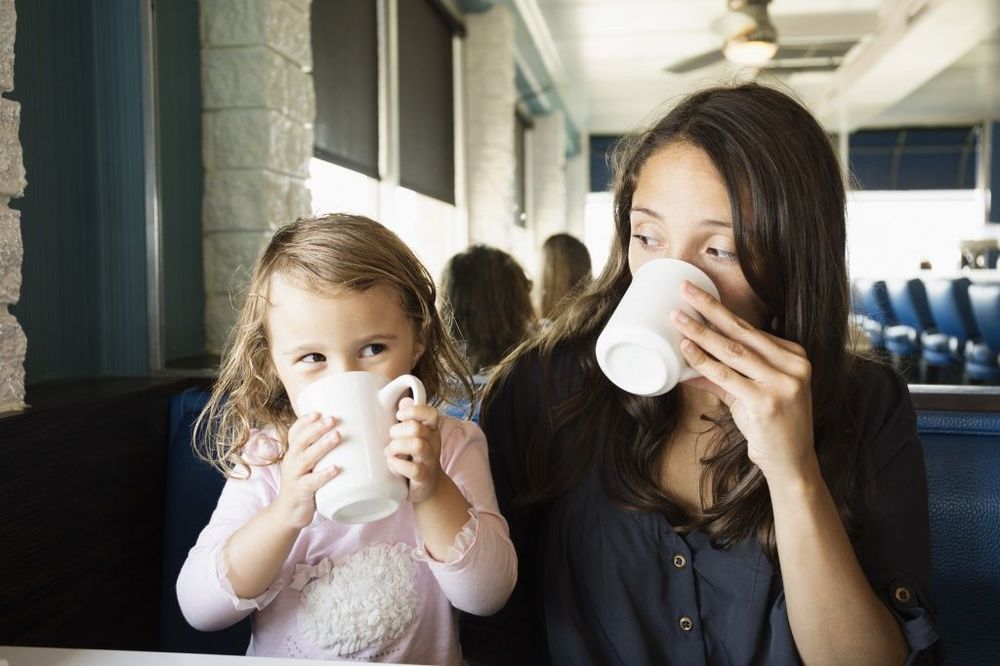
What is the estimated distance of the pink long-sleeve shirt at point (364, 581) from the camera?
92cm

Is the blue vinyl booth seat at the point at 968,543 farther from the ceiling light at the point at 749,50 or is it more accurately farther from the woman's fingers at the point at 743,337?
the ceiling light at the point at 749,50

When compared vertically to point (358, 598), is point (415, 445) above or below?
above

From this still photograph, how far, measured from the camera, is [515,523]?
1167mm

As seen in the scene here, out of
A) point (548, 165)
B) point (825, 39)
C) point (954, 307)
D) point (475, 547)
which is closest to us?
point (475, 547)

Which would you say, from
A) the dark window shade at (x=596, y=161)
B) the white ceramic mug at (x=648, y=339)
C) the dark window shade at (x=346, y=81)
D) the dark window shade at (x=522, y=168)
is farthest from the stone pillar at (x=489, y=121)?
the dark window shade at (x=596, y=161)

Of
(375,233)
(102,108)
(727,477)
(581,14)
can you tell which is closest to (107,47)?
(102,108)

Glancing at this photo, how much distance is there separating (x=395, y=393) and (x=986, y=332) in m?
4.52

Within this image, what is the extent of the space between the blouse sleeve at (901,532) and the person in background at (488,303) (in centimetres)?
172

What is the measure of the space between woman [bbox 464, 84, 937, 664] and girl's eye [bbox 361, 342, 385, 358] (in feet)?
1.00

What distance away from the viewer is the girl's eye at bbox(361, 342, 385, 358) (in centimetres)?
94

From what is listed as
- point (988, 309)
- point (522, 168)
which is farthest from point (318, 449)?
point (522, 168)

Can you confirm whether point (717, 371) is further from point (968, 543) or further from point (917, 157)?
point (917, 157)

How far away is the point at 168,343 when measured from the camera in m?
1.98

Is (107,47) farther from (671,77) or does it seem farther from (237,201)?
(671,77)
